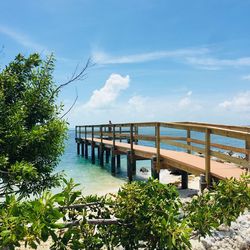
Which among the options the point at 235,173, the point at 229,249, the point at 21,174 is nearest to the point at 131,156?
the point at 235,173

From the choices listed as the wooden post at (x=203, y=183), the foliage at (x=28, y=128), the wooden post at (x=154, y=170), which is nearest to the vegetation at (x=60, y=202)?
the foliage at (x=28, y=128)

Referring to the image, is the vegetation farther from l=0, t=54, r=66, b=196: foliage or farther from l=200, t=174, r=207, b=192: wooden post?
l=200, t=174, r=207, b=192: wooden post

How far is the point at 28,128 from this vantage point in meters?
3.87

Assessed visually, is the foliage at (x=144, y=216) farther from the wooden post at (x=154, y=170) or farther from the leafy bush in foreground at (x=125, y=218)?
the wooden post at (x=154, y=170)

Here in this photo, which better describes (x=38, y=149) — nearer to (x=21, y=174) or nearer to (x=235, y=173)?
(x=21, y=174)

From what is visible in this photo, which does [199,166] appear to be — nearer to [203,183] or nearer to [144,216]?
A: [203,183]

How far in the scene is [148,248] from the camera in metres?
2.57

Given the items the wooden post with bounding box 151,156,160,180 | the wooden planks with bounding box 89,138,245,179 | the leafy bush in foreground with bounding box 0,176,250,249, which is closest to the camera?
the leafy bush in foreground with bounding box 0,176,250,249

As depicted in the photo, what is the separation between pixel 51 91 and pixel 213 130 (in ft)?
12.5

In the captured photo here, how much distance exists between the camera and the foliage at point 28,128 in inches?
130

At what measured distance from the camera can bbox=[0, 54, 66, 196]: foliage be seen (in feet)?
10.9

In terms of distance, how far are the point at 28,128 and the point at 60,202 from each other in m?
1.90

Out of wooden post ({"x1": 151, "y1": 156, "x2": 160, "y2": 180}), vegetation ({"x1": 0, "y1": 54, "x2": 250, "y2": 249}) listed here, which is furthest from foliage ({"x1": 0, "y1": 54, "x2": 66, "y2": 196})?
wooden post ({"x1": 151, "y1": 156, "x2": 160, "y2": 180})

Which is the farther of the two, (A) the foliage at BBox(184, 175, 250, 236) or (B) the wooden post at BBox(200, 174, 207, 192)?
(B) the wooden post at BBox(200, 174, 207, 192)
